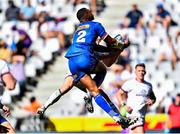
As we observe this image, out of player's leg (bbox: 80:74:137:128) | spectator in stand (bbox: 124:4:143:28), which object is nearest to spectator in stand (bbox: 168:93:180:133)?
spectator in stand (bbox: 124:4:143:28)

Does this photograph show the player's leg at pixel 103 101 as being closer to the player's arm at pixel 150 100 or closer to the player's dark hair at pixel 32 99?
the player's arm at pixel 150 100

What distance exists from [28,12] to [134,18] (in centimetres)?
342

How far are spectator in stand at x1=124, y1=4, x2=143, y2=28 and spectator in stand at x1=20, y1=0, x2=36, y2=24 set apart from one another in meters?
2.93

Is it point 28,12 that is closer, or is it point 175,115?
point 175,115

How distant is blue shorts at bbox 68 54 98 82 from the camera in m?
12.8

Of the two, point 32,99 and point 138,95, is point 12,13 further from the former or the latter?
point 138,95

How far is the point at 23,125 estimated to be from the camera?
72.6 feet

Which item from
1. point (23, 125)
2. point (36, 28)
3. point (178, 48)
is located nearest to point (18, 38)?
point (36, 28)

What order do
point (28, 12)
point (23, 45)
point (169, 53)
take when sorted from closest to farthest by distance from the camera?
point (169, 53), point (23, 45), point (28, 12)

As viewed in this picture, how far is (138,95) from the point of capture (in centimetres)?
1539

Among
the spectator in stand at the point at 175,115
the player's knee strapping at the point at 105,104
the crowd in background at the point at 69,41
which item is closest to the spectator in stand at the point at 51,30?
the crowd in background at the point at 69,41

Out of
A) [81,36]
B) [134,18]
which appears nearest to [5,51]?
[134,18]

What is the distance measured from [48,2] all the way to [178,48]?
4.63 meters

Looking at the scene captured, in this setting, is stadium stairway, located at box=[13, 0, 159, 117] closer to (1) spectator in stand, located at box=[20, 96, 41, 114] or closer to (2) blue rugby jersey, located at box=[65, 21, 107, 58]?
(1) spectator in stand, located at box=[20, 96, 41, 114]
